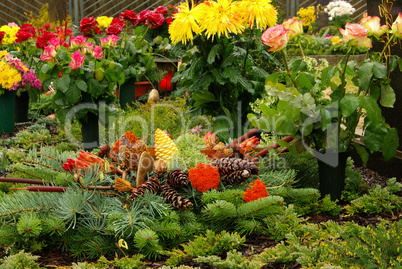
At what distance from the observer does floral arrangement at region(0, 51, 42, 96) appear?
392cm

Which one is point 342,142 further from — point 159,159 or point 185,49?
point 185,49

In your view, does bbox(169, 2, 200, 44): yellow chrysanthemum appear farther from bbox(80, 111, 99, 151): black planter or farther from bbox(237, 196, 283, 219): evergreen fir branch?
bbox(237, 196, 283, 219): evergreen fir branch

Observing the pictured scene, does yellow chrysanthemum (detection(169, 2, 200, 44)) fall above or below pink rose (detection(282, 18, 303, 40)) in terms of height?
above

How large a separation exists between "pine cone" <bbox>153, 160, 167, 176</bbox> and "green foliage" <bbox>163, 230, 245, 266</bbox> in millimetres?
326

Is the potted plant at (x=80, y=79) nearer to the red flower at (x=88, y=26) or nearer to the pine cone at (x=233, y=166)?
the red flower at (x=88, y=26)

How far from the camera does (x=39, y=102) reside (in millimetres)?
4797

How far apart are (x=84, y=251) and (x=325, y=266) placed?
83 cm

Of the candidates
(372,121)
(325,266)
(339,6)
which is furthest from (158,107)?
(339,6)

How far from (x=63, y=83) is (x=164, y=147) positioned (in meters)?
1.66

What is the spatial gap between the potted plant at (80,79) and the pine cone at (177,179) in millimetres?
1767

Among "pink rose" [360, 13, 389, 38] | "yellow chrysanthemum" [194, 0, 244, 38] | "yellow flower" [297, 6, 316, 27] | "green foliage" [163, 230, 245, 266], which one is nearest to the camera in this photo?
"green foliage" [163, 230, 245, 266]

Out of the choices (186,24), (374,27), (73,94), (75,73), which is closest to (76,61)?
(75,73)

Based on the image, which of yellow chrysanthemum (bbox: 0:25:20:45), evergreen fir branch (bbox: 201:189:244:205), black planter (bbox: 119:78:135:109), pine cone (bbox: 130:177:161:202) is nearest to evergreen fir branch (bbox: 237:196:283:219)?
evergreen fir branch (bbox: 201:189:244:205)

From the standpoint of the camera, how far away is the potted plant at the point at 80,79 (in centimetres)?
310
